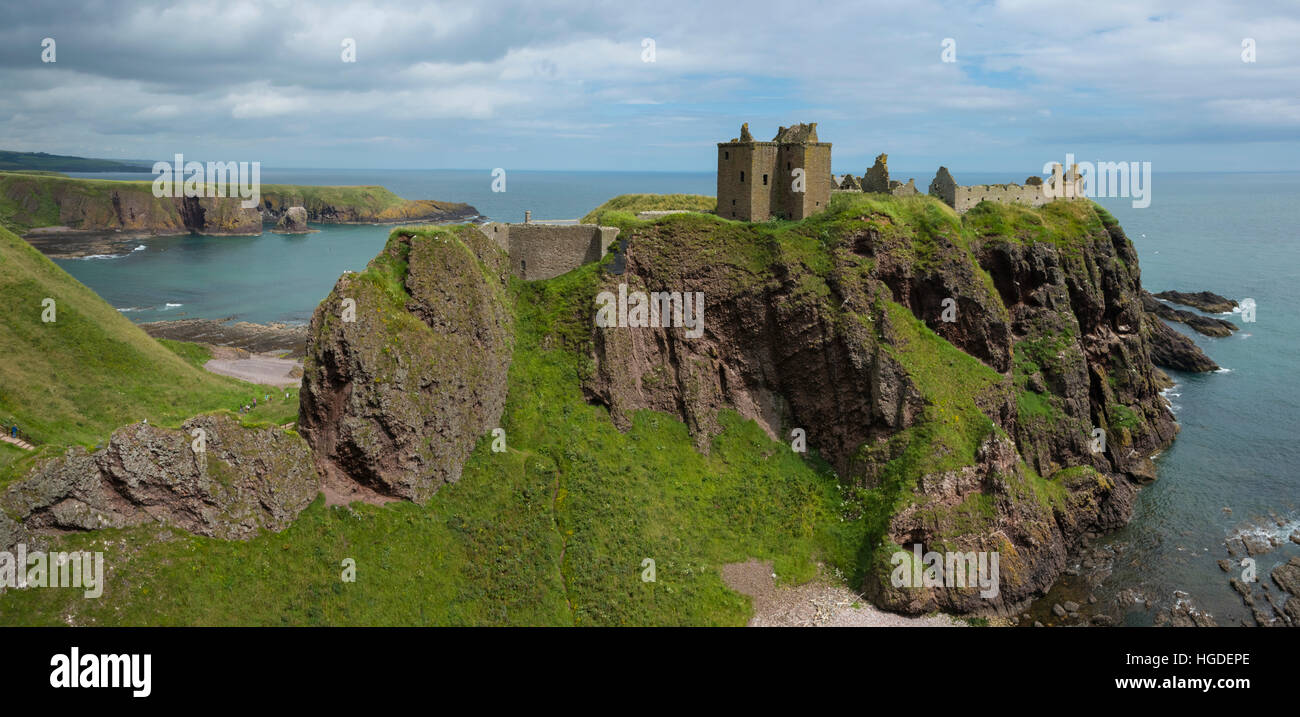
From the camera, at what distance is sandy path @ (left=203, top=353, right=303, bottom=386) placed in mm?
79688

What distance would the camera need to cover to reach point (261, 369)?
3418 inches

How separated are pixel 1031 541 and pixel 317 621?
3886cm

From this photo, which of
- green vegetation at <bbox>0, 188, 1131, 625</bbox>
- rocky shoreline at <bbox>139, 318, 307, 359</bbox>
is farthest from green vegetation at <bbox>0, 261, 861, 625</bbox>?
rocky shoreline at <bbox>139, 318, 307, 359</bbox>

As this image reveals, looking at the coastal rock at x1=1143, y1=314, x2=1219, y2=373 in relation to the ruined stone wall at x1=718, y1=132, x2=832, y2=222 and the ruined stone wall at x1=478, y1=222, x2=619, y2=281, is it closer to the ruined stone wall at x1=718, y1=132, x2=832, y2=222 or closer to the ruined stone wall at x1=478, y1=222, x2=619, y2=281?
the ruined stone wall at x1=718, y1=132, x2=832, y2=222

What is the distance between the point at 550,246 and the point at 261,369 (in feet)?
155

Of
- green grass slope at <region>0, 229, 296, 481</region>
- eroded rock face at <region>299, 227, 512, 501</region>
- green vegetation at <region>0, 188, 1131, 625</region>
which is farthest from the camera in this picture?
green grass slope at <region>0, 229, 296, 481</region>

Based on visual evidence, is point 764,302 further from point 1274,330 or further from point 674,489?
point 1274,330

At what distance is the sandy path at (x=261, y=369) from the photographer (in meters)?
79.7

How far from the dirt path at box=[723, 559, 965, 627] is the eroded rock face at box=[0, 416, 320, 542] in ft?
74.5

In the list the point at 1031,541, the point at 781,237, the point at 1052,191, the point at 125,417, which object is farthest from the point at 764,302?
the point at 125,417

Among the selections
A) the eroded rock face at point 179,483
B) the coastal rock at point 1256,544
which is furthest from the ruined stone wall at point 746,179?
the coastal rock at point 1256,544

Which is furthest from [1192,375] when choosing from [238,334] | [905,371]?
[238,334]

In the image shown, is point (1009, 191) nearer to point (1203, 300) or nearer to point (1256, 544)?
point (1256, 544)
